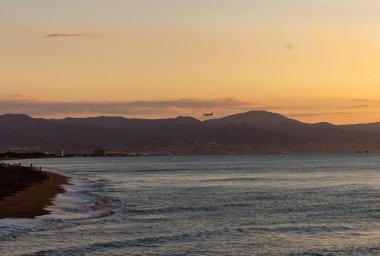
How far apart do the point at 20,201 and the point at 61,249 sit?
2909 cm

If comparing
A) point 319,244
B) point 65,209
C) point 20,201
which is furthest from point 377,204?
point 20,201

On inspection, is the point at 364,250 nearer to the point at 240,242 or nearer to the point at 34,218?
the point at 240,242

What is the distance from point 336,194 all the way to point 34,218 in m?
48.7

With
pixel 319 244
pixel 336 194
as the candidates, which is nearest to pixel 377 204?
pixel 336 194

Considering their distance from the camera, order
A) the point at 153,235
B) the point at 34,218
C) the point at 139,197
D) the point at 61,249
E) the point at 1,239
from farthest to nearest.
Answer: the point at 139,197 → the point at 34,218 → the point at 153,235 → the point at 1,239 → the point at 61,249

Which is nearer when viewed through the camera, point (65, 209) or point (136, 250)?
→ point (136, 250)

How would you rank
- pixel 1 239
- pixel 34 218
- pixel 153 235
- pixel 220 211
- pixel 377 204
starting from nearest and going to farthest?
pixel 1 239
pixel 153 235
pixel 34 218
pixel 220 211
pixel 377 204

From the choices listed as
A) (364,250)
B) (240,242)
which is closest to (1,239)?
(240,242)

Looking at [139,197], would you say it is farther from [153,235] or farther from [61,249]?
[61,249]

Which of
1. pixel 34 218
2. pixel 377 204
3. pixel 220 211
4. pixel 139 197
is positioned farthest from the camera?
pixel 139 197

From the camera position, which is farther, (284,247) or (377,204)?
(377,204)

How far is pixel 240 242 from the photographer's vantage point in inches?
1665

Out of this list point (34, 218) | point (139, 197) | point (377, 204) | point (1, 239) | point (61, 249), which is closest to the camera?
point (61, 249)

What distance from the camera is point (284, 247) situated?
40.2m
